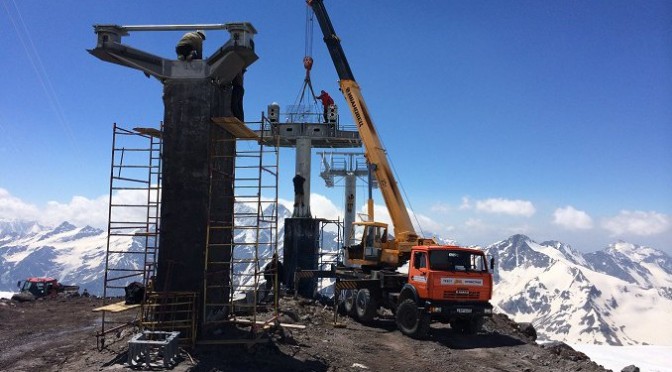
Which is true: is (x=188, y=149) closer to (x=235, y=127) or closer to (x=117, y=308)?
(x=235, y=127)

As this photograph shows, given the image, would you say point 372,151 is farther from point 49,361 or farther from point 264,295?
point 49,361

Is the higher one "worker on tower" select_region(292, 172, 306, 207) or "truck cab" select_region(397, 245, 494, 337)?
"worker on tower" select_region(292, 172, 306, 207)

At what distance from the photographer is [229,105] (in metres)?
13.7

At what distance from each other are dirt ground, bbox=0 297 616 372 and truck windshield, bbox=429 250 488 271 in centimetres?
228

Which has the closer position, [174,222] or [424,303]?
[174,222]

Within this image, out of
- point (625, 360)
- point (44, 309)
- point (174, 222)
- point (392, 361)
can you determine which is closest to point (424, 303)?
point (392, 361)

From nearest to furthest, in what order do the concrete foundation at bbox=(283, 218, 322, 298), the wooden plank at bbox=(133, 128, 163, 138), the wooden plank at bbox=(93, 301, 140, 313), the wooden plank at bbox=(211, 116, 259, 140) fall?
the wooden plank at bbox=(93, 301, 140, 313) < the wooden plank at bbox=(211, 116, 259, 140) < the wooden plank at bbox=(133, 128, 163, 138) < the concrete foundation at bbox=(283, 218, 322, 298)

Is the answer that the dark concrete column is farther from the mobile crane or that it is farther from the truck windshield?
the truck windshield

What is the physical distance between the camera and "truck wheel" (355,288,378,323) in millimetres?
18219

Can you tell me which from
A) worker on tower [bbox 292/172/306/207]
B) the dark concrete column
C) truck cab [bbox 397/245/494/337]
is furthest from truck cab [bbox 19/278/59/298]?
truck cab [bbox 397/245/494/337]

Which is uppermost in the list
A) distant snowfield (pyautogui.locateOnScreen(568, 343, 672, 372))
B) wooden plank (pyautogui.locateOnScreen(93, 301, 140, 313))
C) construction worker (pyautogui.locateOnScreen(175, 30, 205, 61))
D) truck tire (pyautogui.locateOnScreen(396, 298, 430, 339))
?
construction worker (pyautogui.locateOnScreen(175, 30, 205, 61))

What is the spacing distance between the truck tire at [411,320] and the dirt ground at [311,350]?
239mm

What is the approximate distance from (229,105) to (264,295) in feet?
28.7

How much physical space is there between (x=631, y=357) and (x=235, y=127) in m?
17.8
